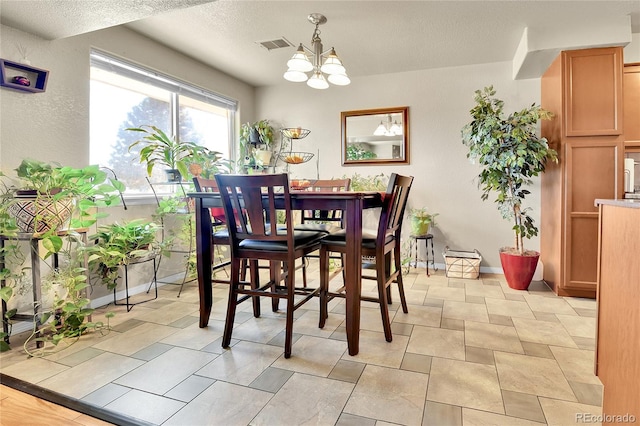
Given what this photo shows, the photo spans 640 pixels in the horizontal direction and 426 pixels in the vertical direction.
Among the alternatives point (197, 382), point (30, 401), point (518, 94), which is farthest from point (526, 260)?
point (30, 401)

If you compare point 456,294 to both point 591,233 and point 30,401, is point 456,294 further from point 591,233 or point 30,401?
point 30,401

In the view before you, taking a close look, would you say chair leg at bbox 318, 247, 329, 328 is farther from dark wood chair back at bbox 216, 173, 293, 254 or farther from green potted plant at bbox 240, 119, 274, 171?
green potted plant at bbox 240, 119, 274, 171

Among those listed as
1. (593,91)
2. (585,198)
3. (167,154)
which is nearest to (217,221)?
(167,154)

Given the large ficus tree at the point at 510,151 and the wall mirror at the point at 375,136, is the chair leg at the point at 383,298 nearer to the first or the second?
the large ficus tree at the point at 510,151

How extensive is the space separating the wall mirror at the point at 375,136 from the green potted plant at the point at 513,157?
3.16 ft

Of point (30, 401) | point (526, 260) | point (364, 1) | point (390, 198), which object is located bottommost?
point (30, 401)

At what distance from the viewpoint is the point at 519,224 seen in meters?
3.21

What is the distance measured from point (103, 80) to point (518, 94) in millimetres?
4058

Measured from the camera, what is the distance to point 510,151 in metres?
2.99

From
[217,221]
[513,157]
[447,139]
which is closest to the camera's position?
[513,157]

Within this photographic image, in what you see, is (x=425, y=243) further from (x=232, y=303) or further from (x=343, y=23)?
(x=232, y=303)

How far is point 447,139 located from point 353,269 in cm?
273

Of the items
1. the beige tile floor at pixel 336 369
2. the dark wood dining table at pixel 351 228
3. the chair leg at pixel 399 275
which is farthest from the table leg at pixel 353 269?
the chair leg at pixel 399 275

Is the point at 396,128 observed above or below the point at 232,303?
above
